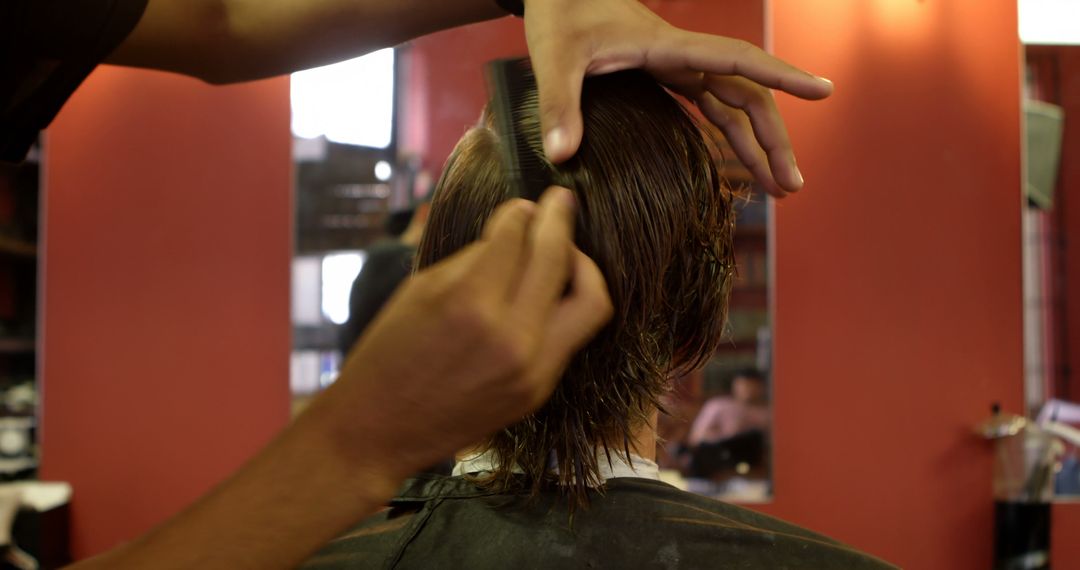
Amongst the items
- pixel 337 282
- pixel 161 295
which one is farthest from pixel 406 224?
pixel 161 295

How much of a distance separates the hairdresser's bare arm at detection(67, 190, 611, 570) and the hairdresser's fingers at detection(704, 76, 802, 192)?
2.03ft

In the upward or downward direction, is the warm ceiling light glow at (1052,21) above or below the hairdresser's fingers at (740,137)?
above

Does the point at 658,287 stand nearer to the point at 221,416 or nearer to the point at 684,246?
the point at 684,246

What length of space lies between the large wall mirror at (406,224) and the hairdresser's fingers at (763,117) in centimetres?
188

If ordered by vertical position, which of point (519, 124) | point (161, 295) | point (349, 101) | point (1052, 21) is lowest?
point (161, 295)

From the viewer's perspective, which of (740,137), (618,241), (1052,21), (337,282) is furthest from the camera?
(1052,21)

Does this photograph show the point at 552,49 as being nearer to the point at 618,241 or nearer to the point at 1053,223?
the point at 618,241

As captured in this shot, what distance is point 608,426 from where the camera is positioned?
1.14m

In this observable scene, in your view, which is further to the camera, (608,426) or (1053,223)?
(1053,223)

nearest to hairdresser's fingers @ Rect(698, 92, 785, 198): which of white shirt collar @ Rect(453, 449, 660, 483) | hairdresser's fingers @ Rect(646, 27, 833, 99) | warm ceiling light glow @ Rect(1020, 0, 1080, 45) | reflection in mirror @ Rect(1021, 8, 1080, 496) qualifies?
hairdresser's fingers @ Rect(646, 27, 833, 99)

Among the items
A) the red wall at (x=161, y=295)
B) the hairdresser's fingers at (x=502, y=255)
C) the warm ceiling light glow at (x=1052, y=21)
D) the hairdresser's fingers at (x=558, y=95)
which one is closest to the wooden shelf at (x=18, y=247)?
the red wall at (x=161, y=295)

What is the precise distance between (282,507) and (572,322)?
0.23m

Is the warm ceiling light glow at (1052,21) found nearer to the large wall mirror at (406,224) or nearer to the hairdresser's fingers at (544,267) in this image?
the large wall mirror at (406,224)

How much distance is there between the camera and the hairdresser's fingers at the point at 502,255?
533 millimetres
